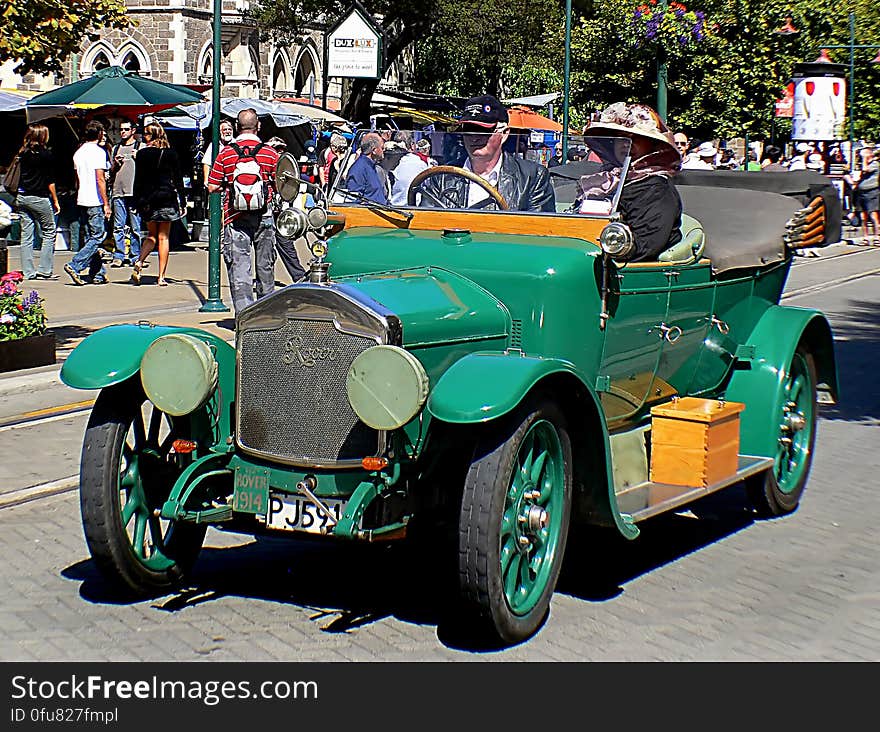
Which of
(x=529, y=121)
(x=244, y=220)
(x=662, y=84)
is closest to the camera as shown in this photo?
(x=244, y=220)

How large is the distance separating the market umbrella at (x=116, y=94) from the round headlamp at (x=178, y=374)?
489 inches

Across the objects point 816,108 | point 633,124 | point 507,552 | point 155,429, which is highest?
point 816,108

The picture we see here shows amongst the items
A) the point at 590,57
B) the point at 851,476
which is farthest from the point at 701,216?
the point at 590,57

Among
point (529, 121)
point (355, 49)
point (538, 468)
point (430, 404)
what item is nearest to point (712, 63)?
point (529, 121)

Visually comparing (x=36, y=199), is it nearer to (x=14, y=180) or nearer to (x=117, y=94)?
(x=14, y=180)

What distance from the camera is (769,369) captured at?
Result: 7.12 m

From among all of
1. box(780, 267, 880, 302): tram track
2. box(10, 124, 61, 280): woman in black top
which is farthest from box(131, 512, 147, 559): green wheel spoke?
box(780, 267, 880, 302): tram track

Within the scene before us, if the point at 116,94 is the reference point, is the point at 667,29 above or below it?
above

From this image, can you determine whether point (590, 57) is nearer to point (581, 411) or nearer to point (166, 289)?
point (166, 289)

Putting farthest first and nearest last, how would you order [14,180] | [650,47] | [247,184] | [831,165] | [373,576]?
1. [831,165]
2. [650,47]
3. [14,180]
4. [247,184]
5. [373,576]

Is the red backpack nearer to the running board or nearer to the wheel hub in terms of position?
the running board

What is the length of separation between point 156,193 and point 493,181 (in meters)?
10.5

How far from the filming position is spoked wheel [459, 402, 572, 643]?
185 inches

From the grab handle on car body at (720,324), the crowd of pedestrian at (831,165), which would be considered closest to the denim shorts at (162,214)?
the grab handle on car body at (720,324)
